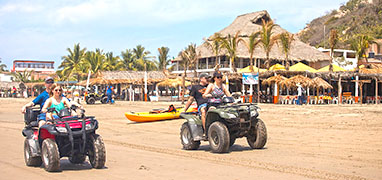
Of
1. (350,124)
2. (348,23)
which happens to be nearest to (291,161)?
(350,124)

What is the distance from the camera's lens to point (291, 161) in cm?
840

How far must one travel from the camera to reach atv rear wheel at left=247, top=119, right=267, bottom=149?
979 centimetres

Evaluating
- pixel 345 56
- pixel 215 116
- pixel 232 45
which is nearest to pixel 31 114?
pixel 215 116

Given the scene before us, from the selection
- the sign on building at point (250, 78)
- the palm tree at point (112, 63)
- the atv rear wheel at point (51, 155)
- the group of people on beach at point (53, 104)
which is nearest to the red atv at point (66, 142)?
the atv rear wheel at point (51, 155)

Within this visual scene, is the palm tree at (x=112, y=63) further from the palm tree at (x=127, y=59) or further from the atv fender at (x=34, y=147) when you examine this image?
the atv fender at (x=34, y=147)

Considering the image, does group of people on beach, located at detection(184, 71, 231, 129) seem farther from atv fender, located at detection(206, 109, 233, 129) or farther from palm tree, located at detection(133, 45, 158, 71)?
palm tree, located at detection(133, 45, 158, 71)

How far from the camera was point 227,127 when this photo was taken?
952 cm

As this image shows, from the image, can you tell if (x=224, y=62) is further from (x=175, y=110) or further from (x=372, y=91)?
(x=175, y=110)

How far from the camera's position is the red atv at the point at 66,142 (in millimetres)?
7160

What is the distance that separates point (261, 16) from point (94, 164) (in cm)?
4775

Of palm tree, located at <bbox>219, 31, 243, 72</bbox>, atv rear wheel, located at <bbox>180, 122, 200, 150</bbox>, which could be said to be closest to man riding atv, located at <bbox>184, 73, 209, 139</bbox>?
atv rear wheel, located at <bbox>180, 122, 200, 150</bbox>

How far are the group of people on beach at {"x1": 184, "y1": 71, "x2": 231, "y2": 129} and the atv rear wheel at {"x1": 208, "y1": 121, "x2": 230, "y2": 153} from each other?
19.0 inches

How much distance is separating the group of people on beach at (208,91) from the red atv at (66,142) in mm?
3022

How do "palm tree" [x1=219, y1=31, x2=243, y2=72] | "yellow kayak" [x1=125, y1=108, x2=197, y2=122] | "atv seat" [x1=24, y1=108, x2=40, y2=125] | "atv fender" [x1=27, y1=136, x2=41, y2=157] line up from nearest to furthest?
1. "atv fender" [x1=27, y1=136, x2=41, y2=157]
2. "atv seat" [x1=24, y1=108, x2=40, y2=125]
3. "yellow kayak" [x1=125, y1=108, x2=197, y2=122]
4. "palm tree" [x1=219, y1=31, x2=243, y2=72]
